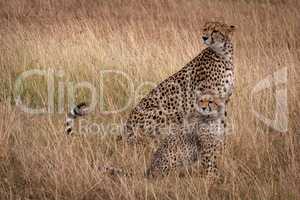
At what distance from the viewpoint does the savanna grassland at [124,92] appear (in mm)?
3461

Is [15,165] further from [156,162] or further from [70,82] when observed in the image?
[70,82]

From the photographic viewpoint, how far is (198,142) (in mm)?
4027

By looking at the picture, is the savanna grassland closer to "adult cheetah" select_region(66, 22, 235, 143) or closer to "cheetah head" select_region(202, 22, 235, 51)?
"adult cheetah" select_region(66, 22, 235, 143)

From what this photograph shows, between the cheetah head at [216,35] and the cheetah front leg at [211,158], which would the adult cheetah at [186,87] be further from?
the cheetah front leg at [211,158]

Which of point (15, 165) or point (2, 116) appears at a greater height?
point (2, 116)

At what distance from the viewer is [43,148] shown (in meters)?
3.90

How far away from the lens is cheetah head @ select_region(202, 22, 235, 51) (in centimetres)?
436

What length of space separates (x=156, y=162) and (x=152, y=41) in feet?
11.0

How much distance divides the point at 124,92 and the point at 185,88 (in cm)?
113

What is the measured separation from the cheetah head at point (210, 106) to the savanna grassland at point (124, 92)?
0.82 feet

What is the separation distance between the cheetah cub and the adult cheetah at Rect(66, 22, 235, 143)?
0.27m

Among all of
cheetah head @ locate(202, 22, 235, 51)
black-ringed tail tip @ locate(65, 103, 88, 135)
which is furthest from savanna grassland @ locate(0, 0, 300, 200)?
cheetah head @ locate(202, 22, 235, 51)

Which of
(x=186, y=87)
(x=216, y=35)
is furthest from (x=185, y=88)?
(x=216, y=35)

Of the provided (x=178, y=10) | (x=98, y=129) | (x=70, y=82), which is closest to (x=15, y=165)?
(x=98, y=129)
